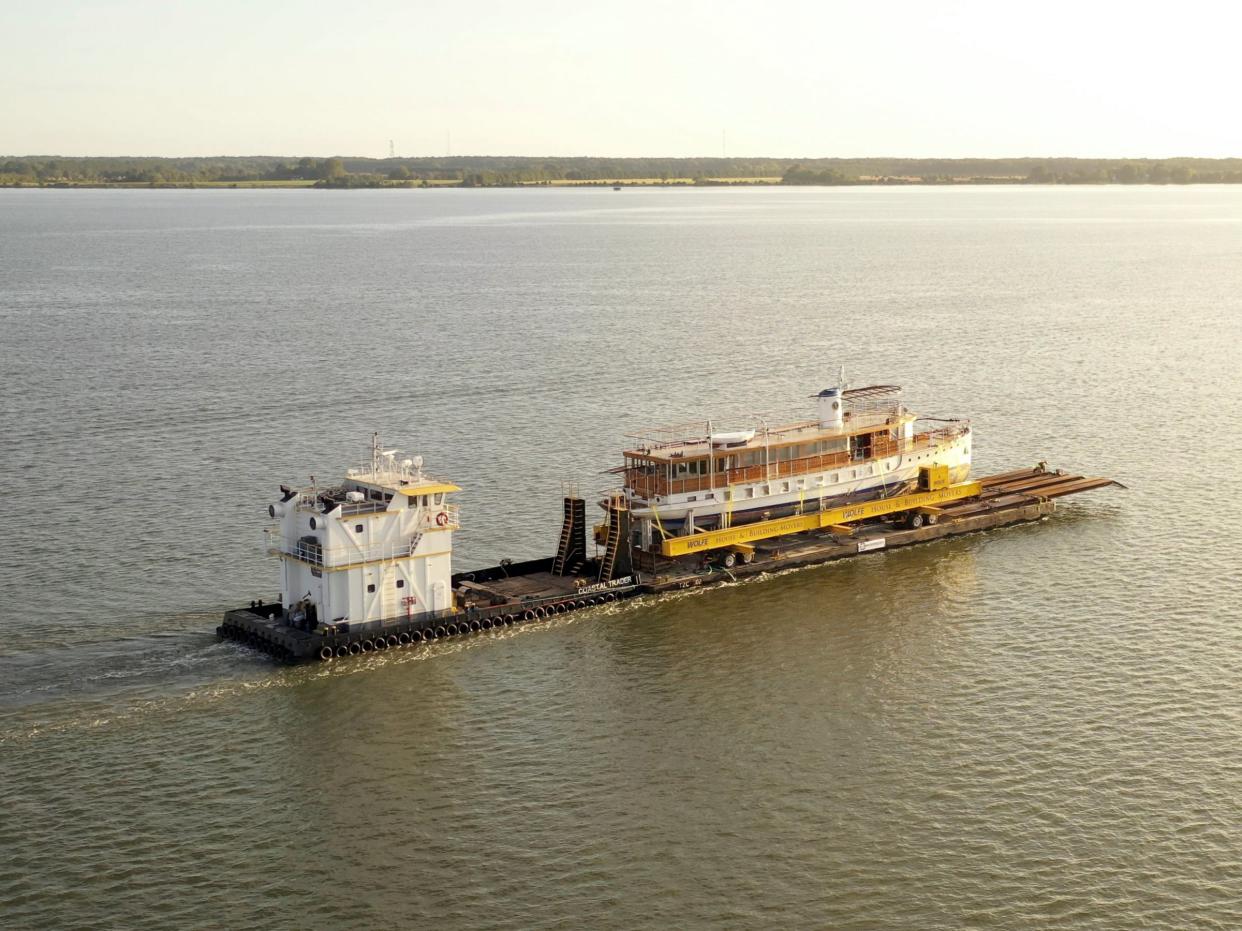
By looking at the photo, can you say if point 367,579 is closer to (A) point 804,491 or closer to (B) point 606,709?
(B) point 606,709

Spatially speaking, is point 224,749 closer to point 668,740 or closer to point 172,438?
point 668,740

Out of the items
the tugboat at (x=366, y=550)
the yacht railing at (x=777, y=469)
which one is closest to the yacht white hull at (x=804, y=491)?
the yacht railing at (x=777, y=469)

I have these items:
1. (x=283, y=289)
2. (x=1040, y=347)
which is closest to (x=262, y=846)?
(x=1040, y=347)

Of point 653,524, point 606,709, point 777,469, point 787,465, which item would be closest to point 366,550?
point 606,709

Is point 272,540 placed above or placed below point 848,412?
Result: below

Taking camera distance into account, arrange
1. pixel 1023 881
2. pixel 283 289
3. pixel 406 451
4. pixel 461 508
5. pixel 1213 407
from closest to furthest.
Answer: pixel 1023 881, pixel 461 508, pixel 406 451, pixel 1213 407, pixel 283 289

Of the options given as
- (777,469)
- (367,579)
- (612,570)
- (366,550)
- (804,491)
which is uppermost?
(777,469)
